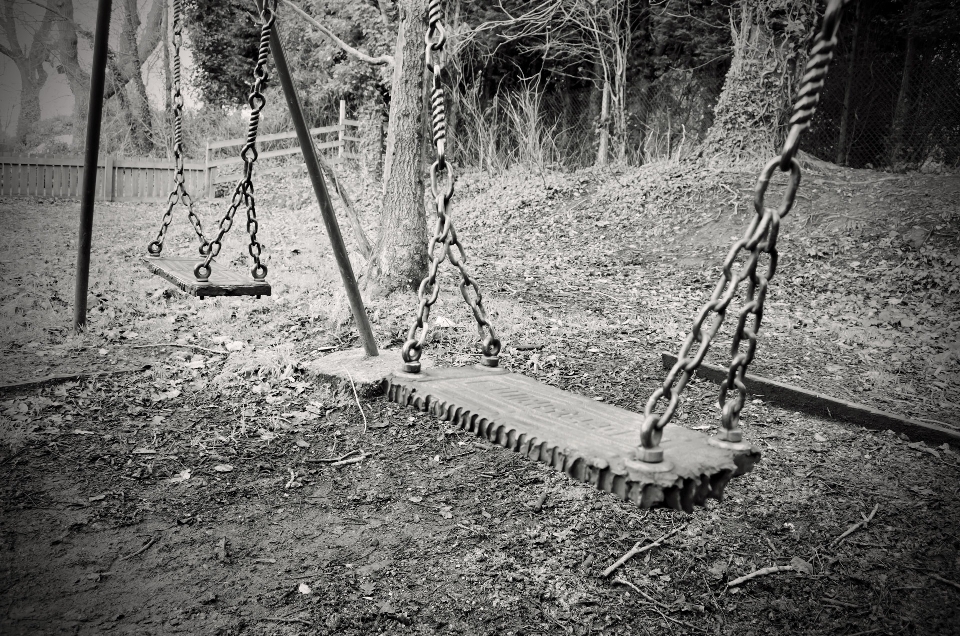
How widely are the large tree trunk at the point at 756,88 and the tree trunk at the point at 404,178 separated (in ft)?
20.7

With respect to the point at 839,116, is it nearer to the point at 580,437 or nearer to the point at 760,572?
the point at 760,572

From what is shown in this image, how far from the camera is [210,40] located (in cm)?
1656

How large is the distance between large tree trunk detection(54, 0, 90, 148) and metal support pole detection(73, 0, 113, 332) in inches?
381

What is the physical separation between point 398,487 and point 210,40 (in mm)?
16750

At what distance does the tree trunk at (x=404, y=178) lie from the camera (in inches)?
201

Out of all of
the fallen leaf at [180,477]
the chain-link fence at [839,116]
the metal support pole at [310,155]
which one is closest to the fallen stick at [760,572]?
the metal support pole at [310,155]

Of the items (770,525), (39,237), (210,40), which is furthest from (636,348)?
(210,40)

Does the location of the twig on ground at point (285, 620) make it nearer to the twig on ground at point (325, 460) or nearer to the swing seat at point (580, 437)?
the swing seat at point (580, 437)

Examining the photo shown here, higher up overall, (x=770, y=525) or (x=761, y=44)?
(x=761, y=44)

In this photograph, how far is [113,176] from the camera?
41.5ft

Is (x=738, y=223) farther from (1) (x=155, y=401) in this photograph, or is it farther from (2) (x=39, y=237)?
(2) (x=39, y=237)

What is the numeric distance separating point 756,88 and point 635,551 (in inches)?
344

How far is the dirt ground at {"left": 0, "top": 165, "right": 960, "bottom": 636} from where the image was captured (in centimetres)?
236

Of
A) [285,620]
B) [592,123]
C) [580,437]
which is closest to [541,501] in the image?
[285,620]
